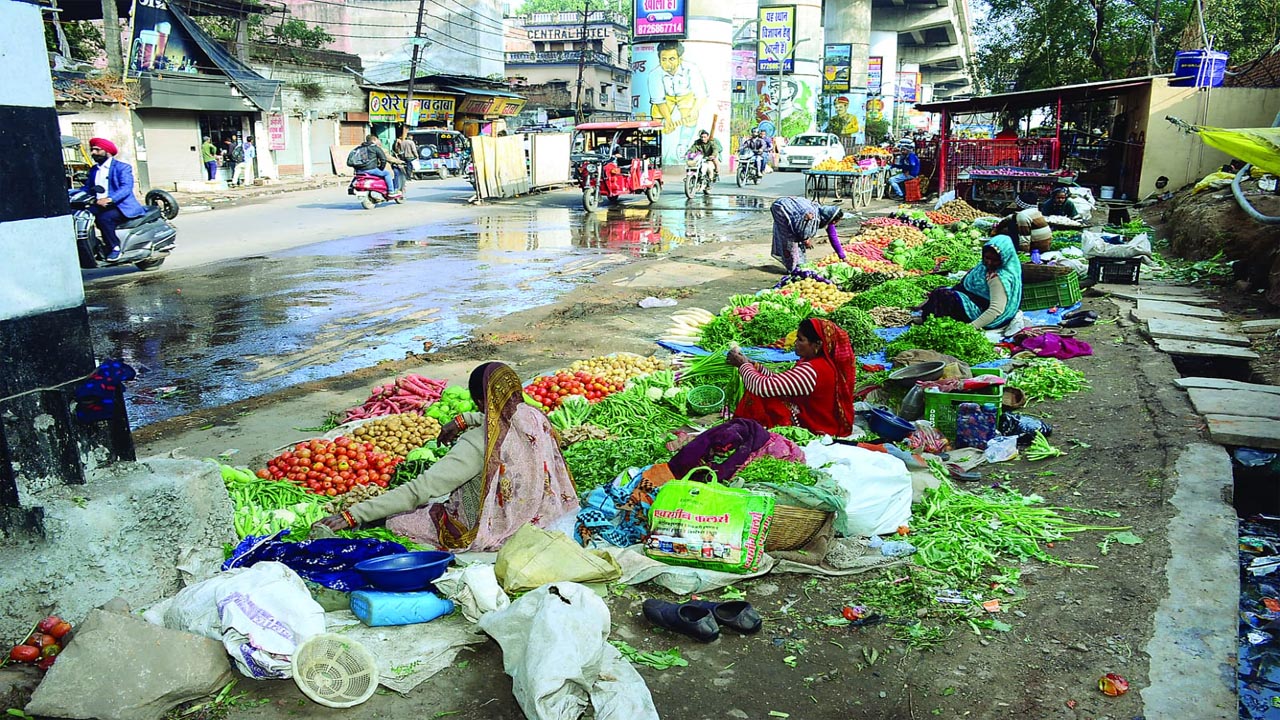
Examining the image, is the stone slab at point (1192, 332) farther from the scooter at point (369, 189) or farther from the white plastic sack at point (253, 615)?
the scooter at point (369, 189)

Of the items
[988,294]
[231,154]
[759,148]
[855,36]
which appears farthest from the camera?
[855,36]

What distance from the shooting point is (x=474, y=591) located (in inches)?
148

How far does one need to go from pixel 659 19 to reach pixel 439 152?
12.1 metres

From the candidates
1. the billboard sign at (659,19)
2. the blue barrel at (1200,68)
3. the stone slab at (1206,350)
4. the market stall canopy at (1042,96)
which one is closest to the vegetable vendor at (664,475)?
the stone slab at (1206,350)

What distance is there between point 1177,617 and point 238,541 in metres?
4.39

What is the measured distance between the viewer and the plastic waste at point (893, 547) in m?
4.43

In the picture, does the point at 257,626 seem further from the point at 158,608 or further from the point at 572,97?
the point at 572,97

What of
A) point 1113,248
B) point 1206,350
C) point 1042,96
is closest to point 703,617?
point 1206,350

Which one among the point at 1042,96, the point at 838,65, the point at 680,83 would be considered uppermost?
the point at 838,65

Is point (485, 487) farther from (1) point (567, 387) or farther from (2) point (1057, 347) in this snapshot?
(2) point (1057, 347)

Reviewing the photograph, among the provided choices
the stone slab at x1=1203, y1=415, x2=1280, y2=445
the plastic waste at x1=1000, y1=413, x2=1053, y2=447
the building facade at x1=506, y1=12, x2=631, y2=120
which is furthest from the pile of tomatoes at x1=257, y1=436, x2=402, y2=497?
the building facade at x1=506, y1=12, x2=631, y2=120

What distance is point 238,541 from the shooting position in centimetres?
433

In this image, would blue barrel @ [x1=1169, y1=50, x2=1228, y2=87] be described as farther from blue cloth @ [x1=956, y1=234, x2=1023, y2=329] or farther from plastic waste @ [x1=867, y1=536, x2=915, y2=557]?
plastic waste @ [x1=867, y1=536, x2=915, y2=557]

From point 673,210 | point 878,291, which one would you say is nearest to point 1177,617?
point 878,291
